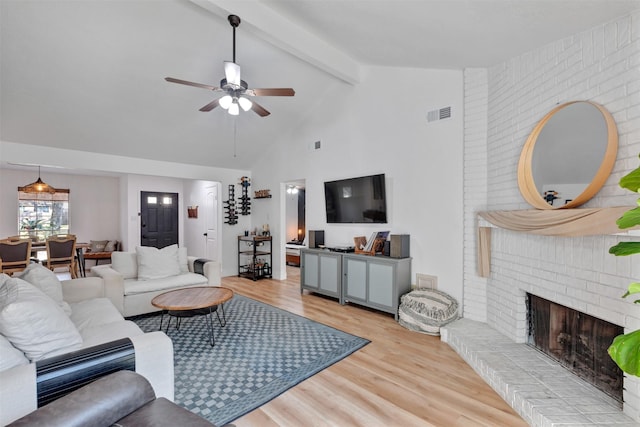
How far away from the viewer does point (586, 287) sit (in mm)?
2039

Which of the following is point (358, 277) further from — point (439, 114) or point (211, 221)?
point (211, 221)

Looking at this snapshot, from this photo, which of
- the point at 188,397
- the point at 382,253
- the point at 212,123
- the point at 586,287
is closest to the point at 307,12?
the point at 212,123

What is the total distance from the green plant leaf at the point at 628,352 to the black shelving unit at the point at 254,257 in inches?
210

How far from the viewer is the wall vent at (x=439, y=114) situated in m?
3.61

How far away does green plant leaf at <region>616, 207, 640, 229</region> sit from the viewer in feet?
3.72

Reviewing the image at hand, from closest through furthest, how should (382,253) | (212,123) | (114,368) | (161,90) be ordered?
(114,368) < (161,90) < (382,253) < (212,123)

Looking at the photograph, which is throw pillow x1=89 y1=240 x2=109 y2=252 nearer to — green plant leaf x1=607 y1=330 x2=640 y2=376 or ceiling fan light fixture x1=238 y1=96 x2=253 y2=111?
ceiling fan light fixture x1=238 y1=96 x2=253 y2=111

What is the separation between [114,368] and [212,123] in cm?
409

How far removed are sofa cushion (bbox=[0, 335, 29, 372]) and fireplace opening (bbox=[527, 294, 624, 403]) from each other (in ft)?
11.4

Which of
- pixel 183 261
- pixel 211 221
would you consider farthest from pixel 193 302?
pixel 211 221

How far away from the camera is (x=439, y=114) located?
12.1ft

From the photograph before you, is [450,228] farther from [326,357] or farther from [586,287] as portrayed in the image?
[326,357]

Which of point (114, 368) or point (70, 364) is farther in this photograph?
point (114, 368)

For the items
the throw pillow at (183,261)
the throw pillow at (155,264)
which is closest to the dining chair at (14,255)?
the throw pillow at (155,264)
